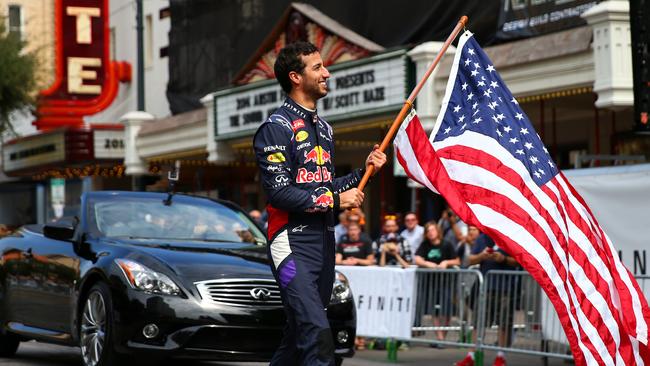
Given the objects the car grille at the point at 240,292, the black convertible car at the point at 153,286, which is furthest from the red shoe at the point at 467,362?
the car grille at the point at 240,292

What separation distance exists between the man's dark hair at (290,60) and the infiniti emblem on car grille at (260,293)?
3.31 meters

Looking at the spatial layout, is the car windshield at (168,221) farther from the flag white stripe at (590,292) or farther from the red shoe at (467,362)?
the flag white stripe at (590,292)

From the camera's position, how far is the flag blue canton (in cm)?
829

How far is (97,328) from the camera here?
1049 cm

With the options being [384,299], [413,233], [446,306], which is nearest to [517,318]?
[446,306]

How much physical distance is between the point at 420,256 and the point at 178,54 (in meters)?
17.8

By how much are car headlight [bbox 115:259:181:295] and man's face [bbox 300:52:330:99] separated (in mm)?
3401

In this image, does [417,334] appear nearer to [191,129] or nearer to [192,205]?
[192,205]

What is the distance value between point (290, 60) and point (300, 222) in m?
0.79

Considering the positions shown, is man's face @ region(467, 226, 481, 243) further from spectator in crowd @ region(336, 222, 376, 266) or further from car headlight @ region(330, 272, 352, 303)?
car headlight @ region(330, 272, 352, 303)

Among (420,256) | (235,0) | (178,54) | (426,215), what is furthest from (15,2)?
(420,256)

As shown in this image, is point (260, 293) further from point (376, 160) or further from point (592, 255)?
point (376, 160)

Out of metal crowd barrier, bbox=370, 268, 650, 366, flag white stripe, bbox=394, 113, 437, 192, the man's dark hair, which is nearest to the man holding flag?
the man's dark hair

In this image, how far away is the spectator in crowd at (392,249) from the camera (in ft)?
54.9
